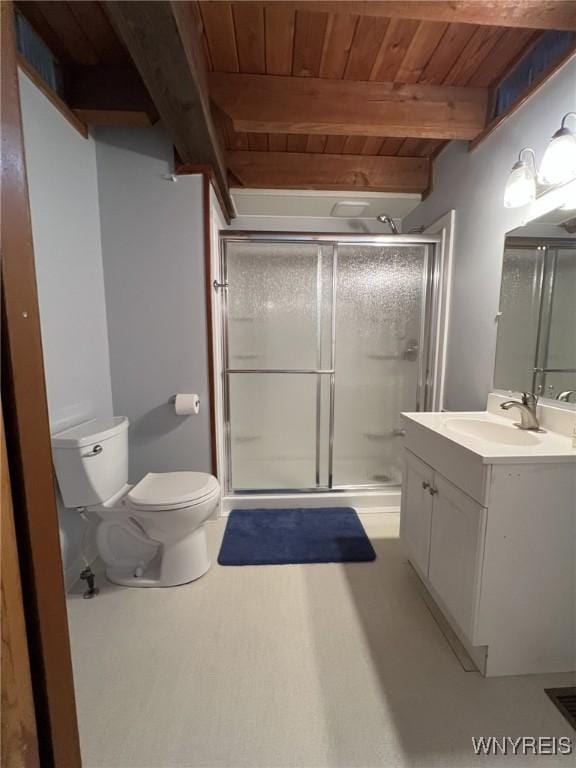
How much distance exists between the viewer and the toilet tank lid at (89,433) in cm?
Answer: 135

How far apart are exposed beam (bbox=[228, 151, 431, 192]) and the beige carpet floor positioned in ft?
8.31

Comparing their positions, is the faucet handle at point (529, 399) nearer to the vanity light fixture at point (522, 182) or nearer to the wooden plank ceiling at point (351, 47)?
the vanity light fixture at point (522, 182)

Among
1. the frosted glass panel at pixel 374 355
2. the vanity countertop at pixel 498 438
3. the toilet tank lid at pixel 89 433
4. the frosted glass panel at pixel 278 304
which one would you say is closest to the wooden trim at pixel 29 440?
the toilet tank lid at pixel 89 433

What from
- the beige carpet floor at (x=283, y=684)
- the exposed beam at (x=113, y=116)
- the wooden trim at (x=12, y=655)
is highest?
the exposed beam at (x=113, y=116)

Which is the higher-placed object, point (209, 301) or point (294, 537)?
point (209, 301)

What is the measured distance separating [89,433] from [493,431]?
1.82 meters

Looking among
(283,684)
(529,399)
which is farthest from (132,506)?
(529,399)

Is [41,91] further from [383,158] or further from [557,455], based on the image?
[557,455]

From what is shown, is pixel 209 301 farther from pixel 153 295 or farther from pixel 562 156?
pixel 562 156

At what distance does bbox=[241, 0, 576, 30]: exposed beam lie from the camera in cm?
109

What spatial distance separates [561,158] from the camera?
3.72ft

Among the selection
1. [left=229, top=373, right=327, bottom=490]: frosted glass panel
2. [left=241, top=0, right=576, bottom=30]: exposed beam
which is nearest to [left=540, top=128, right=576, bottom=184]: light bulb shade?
[left=241, top=0, right=576, bottom=30]: exposed beam

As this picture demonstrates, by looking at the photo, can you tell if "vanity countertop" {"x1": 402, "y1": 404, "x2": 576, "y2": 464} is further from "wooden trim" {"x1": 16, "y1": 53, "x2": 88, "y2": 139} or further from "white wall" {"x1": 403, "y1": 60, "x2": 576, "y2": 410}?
"wooden trim" {"x1": 16, "y1": 53, "x2": 88, "y2": 139}

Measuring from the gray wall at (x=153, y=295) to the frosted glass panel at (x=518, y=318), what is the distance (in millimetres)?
1594
